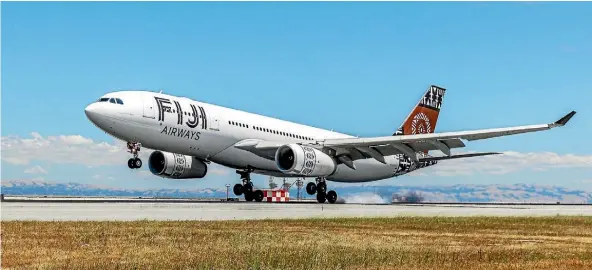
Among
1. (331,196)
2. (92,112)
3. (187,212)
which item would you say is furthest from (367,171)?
(187,212)

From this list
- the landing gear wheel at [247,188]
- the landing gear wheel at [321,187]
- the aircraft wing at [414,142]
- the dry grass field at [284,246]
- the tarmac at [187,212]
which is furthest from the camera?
the landing gear wheel at [321,187]

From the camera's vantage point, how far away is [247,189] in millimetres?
46438

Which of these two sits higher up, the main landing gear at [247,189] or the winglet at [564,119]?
the winglet at [564,119]

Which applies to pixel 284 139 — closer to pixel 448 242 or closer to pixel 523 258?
pixel 448 242

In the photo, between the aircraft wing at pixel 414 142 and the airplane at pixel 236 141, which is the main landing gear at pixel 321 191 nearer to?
the airplane at pixel 236 141

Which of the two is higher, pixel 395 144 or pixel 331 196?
pixel 395 144

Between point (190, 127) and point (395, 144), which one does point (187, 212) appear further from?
point (395, 144)

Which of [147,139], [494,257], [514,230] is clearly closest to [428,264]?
[494,257]

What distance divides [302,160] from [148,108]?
28.7 ft

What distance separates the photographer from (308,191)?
160 ft

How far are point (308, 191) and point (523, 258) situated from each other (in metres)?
34.7

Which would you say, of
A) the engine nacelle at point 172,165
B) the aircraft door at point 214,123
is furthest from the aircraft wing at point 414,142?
the engine nacelle at point 172,165

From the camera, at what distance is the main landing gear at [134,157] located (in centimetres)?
3869

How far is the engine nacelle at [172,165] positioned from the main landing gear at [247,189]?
2.87m
